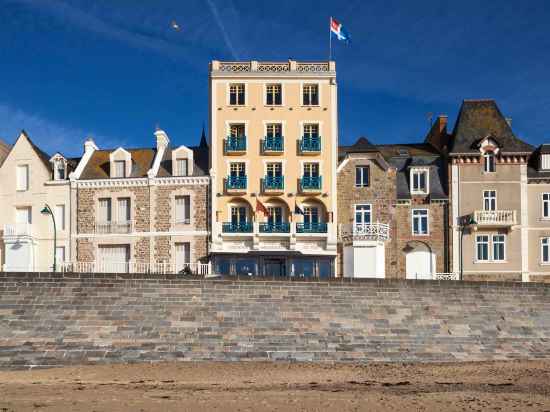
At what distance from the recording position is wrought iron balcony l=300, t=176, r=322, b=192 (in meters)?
34.9

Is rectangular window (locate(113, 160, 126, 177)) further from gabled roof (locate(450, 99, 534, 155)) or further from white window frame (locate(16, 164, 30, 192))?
gabled roof (locate(450, 99, 534, 155))

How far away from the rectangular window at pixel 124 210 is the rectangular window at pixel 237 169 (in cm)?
591

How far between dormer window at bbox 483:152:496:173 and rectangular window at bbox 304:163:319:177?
372 inches

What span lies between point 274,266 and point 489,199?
12.5 meters

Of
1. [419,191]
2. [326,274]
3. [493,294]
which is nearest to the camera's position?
[493,294]

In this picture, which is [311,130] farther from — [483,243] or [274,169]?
[483,243]

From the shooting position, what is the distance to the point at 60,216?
119 feet

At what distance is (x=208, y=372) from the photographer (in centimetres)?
1997

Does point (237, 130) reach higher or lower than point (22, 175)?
higher

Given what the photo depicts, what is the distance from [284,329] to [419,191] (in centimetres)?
1642

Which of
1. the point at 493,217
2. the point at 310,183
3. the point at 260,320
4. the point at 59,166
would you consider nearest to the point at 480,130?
the point at 493,217

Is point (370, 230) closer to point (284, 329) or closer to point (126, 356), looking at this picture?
point (284, 329)

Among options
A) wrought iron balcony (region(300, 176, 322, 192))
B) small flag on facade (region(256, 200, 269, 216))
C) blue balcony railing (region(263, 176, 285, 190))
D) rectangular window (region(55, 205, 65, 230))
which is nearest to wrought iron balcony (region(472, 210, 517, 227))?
wrought iron balcony (region(300, 176, 322, 192))

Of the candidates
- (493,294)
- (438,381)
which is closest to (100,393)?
(438,381)
